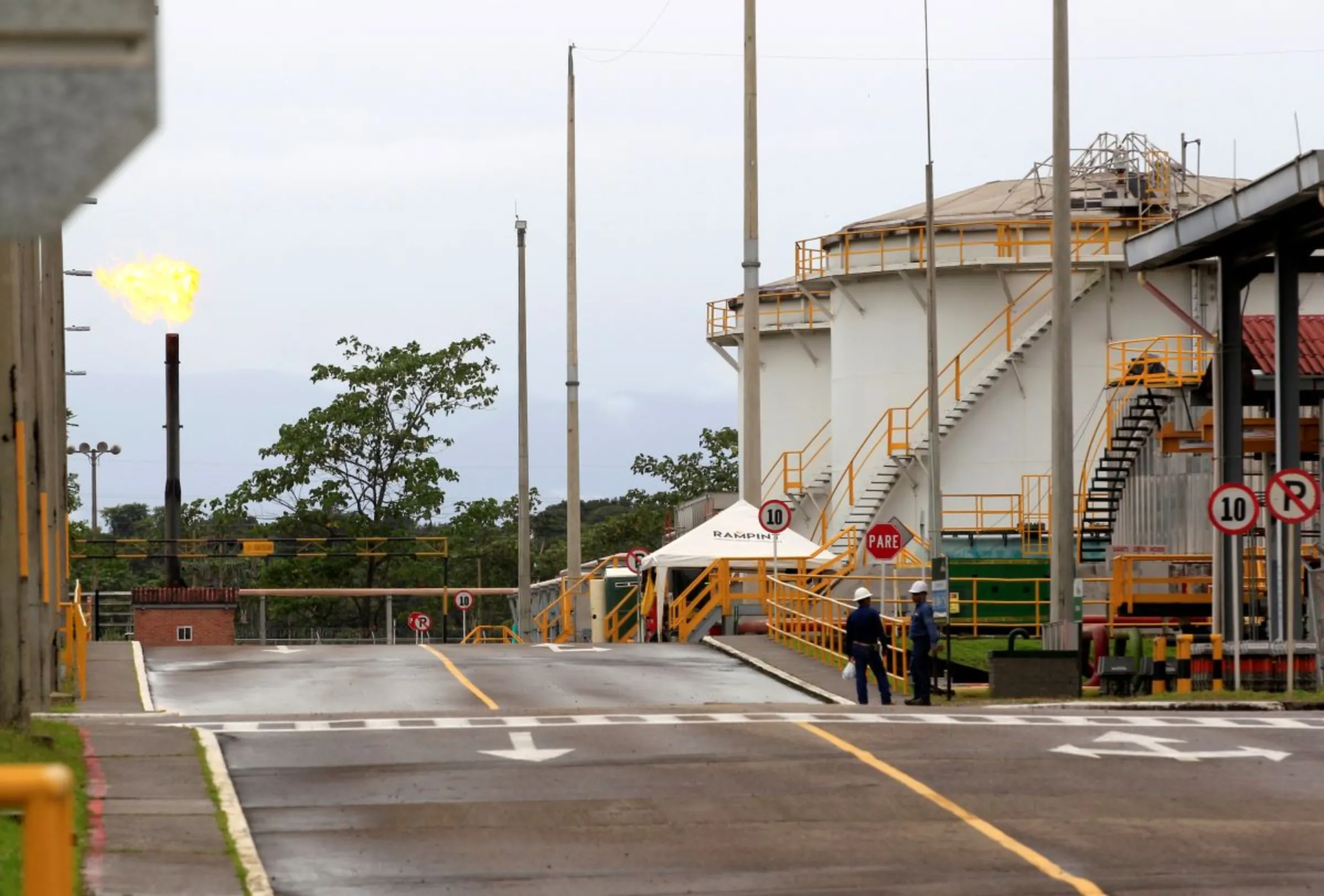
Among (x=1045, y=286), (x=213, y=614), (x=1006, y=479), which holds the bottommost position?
(x=213, y=614)

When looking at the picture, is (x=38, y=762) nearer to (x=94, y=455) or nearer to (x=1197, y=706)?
(x=1197, y=706)

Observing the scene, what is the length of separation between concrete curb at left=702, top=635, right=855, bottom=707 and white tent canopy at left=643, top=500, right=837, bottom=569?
116 inches

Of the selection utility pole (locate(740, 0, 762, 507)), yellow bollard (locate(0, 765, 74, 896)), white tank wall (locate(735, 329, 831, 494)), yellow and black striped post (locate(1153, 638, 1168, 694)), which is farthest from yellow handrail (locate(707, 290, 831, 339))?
yellow bollard (locate(0, 765, 74, 896))

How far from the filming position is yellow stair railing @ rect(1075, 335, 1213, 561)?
1734 inches

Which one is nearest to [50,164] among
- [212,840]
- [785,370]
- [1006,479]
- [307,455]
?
[212,840]

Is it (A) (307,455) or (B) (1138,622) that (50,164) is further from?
(A) (307,455)

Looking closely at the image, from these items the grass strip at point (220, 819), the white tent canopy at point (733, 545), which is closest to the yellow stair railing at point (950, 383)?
the white tent canopy at point (733, 545)

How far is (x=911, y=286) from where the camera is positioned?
50.7 meters

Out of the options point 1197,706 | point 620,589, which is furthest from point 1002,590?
point 1197,706

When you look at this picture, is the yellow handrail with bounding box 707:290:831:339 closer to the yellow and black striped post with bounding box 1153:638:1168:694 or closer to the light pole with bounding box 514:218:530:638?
the light pole with bounding box 514:218:530:638

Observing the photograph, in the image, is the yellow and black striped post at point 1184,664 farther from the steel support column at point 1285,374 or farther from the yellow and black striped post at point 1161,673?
the steel support column at point 1285,374

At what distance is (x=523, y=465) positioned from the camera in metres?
54.7

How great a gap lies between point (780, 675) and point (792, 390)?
113 feet

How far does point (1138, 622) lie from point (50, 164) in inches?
1470
